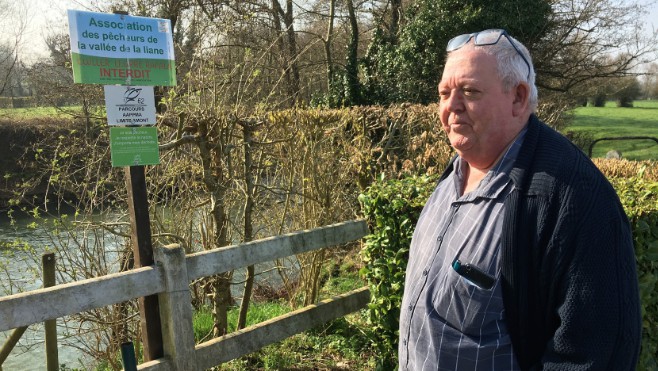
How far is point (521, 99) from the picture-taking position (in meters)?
1.86

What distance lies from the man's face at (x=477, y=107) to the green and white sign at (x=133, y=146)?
2.21 metres

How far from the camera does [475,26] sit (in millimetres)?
14344

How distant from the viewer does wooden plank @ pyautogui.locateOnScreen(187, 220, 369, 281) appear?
3.80m

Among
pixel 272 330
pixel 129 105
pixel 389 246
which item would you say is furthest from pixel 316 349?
pixel 129 105

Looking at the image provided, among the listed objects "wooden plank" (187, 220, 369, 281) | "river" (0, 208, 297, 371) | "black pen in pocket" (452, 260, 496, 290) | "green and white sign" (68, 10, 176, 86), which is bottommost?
"river" (0, 208, 297, 371)

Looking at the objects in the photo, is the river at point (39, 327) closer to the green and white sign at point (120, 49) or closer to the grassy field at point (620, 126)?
the green and white sign at point (120, 49)

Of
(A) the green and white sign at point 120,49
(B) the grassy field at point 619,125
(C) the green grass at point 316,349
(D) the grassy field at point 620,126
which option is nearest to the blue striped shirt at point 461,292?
(A) the green and white sign at point 120,49

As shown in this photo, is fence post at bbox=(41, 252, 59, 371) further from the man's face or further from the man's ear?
the man's ear

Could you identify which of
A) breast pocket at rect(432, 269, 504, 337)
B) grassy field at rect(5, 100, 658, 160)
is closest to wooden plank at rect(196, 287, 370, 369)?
breast pocket at rect(432, 269, 504, 337)

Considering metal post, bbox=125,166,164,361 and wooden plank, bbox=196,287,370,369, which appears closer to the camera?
metal post, bbox=125,166,164,361

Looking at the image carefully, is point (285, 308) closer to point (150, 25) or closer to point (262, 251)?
point (262, 251)

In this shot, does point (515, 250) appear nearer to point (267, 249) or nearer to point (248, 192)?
point (267, 249)

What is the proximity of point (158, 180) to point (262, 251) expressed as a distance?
73.9 inches

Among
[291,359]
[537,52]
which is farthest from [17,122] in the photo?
[291,359]
